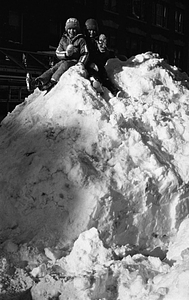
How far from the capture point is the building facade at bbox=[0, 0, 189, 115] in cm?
1736

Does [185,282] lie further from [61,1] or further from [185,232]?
[61,1]

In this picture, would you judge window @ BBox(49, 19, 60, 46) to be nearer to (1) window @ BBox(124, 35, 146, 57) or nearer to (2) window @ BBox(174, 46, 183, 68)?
(1) window @ BBox(124, 35, 146, 57)

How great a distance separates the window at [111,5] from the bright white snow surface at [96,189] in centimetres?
2132

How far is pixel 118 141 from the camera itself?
5.26m

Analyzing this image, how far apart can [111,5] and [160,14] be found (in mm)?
6093

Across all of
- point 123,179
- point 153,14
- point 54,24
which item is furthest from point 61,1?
point 123,179

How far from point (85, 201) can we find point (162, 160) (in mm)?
1270

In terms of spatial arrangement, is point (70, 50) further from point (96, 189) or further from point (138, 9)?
point (138, 9)

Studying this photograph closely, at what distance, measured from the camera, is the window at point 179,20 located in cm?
3259

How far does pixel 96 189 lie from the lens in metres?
4.71

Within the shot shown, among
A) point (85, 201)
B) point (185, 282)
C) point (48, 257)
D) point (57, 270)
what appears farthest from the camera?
point (85, 201)

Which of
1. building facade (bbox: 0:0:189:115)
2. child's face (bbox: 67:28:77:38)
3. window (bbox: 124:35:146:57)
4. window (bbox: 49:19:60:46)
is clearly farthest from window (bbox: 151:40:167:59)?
child's face (bbox: 67:28:77:38)

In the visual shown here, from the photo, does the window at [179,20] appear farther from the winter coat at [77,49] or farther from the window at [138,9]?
the winter coat at [77,49]

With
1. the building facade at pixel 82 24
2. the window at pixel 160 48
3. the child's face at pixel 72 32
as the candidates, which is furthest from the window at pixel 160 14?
the child's face at pixel 72 32
